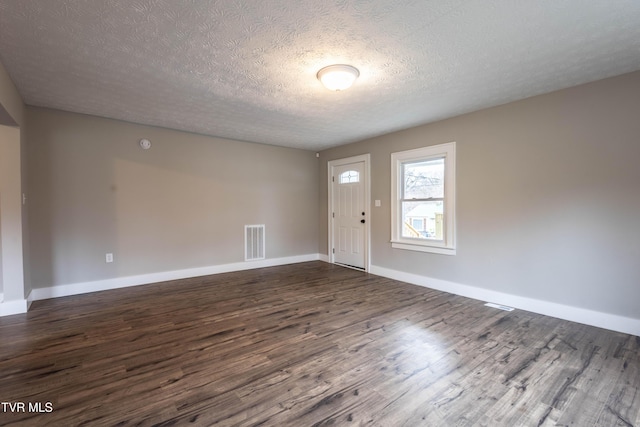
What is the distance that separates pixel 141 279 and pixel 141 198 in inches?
47.3

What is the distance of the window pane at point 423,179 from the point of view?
161 inches

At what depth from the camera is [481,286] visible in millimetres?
3604

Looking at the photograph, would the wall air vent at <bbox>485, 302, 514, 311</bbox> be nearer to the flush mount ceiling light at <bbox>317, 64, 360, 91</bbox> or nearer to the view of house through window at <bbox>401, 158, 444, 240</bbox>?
the view of house through window at <bbox>401, 158, 444, 240</bbox>

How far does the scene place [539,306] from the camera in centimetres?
315

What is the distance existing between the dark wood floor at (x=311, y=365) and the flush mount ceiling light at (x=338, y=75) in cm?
229

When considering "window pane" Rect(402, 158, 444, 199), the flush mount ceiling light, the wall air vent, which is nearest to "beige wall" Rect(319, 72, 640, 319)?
the wall air vent

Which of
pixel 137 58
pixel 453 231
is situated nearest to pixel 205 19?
pixel 137 58

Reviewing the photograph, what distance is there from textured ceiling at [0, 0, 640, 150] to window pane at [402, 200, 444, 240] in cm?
137

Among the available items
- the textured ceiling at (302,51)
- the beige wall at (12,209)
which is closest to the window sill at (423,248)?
the textured ceiling at (302,51)

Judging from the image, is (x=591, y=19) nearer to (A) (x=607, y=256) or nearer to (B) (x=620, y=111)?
(B) (x=620, y=111)

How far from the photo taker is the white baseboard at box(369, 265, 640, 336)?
2.67 m

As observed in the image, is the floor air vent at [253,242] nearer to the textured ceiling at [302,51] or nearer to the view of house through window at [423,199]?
the textured ceiling at [302,51]

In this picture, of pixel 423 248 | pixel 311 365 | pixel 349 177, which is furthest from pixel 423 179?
pixel 311 365

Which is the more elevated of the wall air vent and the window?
the window
